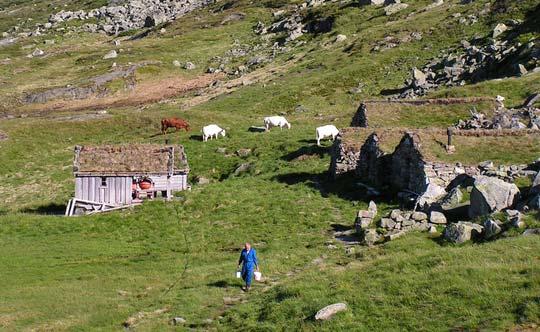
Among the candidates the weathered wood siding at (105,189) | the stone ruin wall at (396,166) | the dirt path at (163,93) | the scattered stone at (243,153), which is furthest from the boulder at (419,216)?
the dirt path at (163,93)

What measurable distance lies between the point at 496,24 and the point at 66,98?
70.0 metres

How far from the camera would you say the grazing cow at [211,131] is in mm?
62938

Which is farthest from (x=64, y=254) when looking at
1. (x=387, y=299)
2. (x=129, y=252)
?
(x=387, y=299)

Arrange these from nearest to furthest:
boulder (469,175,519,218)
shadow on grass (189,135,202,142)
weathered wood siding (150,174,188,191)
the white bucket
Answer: the white bucket < boulder (469,175,519,218) < weathered wood siding (150,174,188,191) < shadow on grass (189,135,202,142)

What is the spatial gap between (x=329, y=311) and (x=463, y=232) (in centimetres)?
843

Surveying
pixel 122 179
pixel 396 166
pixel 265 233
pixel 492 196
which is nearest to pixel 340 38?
pixel 122 179

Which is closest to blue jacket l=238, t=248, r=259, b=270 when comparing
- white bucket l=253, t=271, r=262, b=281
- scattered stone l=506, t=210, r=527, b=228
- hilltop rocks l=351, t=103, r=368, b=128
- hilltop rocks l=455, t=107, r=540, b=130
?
white bucket l=253, t=271, r=262, b=281

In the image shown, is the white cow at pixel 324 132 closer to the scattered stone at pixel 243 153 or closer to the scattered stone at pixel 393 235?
the scattered stone at pixel 243 153

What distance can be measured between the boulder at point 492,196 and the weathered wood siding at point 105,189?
2869cm

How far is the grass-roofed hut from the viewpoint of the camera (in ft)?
158

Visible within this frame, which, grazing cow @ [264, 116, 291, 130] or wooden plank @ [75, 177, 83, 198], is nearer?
wooden plank @ [75, 177, 83, 198]

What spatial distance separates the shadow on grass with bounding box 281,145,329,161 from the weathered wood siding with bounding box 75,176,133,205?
1309cm

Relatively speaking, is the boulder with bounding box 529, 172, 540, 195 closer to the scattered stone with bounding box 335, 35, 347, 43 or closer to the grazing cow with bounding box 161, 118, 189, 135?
the grazing cow with bounding box 161, 118, 189, 135

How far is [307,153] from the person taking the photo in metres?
52.2
